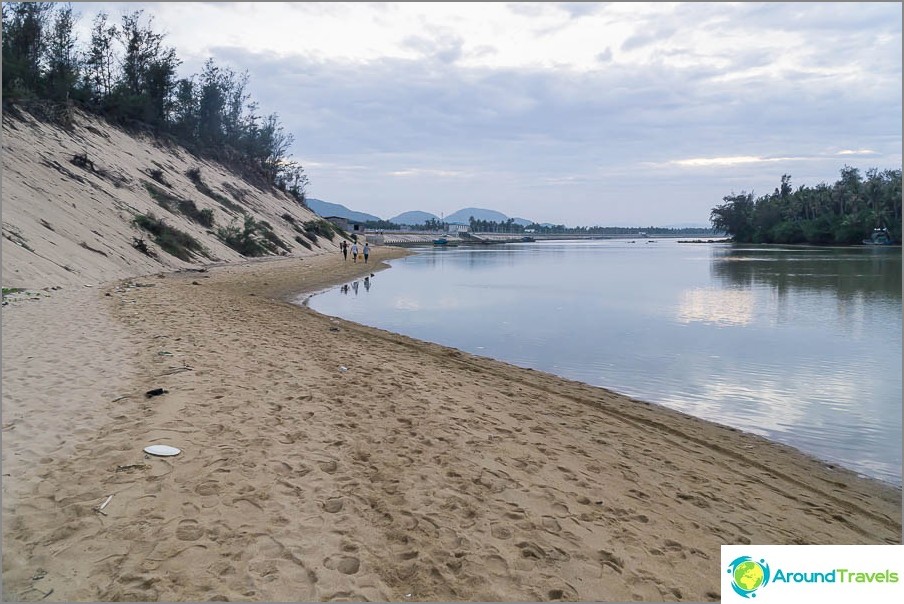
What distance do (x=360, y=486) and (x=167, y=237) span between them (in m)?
29.6

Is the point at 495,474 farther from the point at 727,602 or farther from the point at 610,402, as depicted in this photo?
the point at 610,402

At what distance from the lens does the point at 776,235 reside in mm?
124438

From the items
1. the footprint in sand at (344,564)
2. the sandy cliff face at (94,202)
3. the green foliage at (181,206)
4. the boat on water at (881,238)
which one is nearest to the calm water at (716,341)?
the footprint in sand at (344,564)

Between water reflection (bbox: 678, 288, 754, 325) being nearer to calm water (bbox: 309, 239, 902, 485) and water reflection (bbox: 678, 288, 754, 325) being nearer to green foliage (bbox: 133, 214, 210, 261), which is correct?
calm water (bbox: 309, 239, 902, 485)

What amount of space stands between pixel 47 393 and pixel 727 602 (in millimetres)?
7627

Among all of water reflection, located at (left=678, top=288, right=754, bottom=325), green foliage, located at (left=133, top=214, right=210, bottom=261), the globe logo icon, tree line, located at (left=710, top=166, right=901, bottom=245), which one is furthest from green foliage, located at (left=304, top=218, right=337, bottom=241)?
tree line, located at (left=710, top=166, right=901, bottom=245)

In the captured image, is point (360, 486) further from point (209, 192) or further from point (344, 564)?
point (209, 192)

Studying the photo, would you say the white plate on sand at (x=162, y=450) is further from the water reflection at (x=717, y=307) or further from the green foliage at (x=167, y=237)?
the green foliage at (x=167, y=237)

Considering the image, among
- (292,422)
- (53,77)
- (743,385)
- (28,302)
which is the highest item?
(53,77)

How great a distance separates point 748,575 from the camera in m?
3.99

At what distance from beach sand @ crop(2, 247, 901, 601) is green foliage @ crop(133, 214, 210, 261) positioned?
→ 69.7ft

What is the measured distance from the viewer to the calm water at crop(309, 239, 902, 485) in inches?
396

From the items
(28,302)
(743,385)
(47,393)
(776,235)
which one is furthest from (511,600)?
(776,235)

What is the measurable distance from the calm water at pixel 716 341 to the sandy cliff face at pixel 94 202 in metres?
8.71
